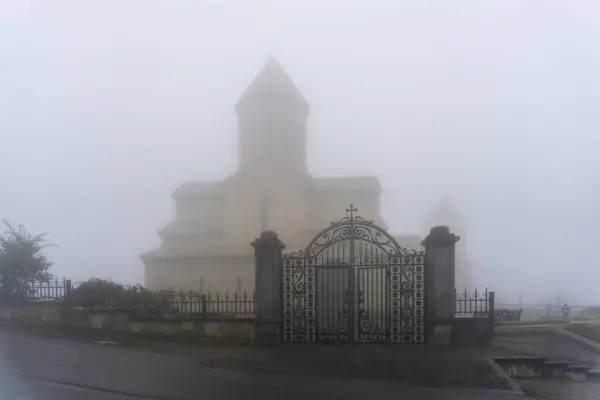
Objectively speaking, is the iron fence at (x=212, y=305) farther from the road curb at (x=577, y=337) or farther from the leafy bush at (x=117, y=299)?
the road curb at (x=577, y=337)

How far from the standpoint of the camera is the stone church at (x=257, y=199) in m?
35.7

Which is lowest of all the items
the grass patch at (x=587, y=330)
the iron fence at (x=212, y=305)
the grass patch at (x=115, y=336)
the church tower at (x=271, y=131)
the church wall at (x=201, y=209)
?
the grass patch at (x=587, y=330)

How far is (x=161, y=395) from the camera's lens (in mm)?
8797

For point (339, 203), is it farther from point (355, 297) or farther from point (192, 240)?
point (355, 297)

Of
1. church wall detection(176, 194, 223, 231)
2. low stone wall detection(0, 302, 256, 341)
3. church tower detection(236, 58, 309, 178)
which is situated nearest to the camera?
low stone wall detection(0, 302, 256, 341)

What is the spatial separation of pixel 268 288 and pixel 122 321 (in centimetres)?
409

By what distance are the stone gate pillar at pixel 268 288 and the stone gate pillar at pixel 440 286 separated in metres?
3.54

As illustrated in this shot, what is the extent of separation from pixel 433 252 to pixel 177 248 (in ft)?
79.8

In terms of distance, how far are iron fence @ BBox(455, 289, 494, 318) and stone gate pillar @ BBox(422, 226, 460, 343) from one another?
1.82 feet

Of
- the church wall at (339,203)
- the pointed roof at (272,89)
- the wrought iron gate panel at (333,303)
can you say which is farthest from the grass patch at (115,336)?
the pointed roof at (272,89)

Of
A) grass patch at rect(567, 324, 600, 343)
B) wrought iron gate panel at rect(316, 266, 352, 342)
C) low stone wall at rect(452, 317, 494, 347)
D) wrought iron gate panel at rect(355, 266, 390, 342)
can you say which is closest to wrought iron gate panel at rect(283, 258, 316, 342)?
wrought iron gate panel at rect(316, 266, 352, 342)

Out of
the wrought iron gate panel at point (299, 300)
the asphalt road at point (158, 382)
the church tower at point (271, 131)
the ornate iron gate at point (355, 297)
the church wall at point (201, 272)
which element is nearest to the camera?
the asphalt road at point (158, 382)

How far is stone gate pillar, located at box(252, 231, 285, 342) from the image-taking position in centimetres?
1498

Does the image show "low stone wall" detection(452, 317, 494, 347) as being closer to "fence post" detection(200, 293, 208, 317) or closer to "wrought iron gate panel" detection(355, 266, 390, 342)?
"wrought iron gate panel" detection(355, 266, 390, 342)
